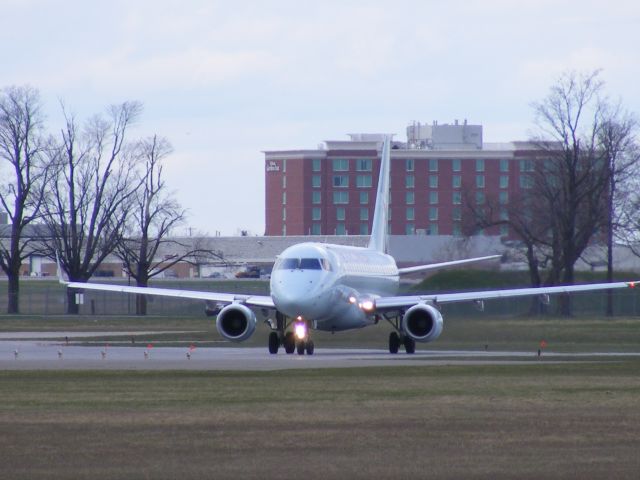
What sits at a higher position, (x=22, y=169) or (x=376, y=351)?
(x=22, y=169)

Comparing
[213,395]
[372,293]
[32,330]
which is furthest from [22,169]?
[213,395]

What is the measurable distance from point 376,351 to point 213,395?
20.4 m

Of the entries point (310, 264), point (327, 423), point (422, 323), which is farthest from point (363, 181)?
point (327, 423)

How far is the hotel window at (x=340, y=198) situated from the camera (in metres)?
146

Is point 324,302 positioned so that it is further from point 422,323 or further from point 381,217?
point 381,217

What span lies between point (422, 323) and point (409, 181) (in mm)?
99287

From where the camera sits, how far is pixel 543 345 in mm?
44281

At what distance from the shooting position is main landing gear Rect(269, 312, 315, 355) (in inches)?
1587

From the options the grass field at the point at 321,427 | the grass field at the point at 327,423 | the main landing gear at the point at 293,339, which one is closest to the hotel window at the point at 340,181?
the main landing gear at the point at 293,339

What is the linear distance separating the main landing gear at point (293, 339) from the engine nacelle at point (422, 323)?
3005 mm

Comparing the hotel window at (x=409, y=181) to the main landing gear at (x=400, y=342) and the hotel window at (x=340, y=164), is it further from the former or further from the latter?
the main landing gear at (x=400, y=342)

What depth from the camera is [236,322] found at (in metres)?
42.2

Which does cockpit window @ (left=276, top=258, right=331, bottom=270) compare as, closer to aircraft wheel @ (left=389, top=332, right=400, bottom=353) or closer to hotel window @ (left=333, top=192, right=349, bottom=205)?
aircraft wheel @ (left=389, top=332, right=400, bottom=353)

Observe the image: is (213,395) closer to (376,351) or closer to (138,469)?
(138,469)
